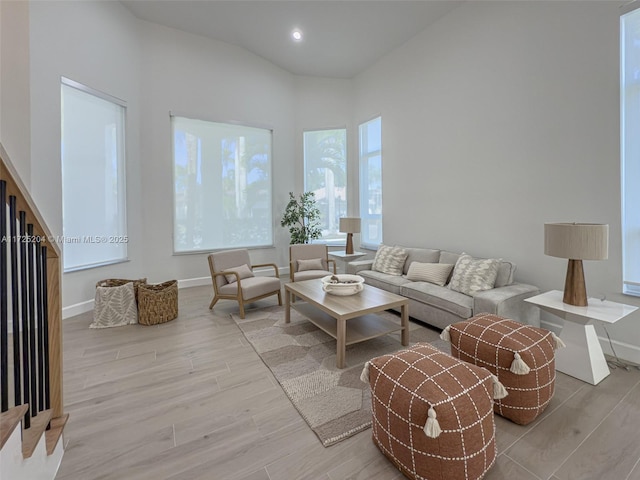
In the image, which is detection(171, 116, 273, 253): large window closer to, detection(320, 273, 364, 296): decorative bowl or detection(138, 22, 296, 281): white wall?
detection(138, 22, 296, 281): white wall

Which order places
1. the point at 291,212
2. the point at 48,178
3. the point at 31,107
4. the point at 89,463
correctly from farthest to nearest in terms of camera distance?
the point at 291,212 < the point at 48,178 < the point at 31,107 < the point at 89,463

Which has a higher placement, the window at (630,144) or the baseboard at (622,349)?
the window at (630,144)

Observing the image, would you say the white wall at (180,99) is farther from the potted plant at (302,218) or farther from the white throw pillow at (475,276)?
the white throw pillow at (475,276)

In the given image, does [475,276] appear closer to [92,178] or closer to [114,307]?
[114,307]

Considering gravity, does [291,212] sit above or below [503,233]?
above

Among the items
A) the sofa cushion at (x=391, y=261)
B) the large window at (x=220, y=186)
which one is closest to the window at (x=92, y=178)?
the large window at (x=220, y=186)

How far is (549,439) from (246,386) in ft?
6.31

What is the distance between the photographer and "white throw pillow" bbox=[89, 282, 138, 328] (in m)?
3.41

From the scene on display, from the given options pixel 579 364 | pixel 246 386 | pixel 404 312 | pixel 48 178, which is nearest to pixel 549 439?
pixel 579 364

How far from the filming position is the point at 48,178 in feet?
11.2

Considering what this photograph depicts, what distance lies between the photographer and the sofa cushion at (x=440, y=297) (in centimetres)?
295

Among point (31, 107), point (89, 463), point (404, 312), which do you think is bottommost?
point (89, 463)

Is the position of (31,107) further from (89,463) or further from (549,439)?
(549,439)

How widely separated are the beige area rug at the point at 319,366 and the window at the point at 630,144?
169cm
